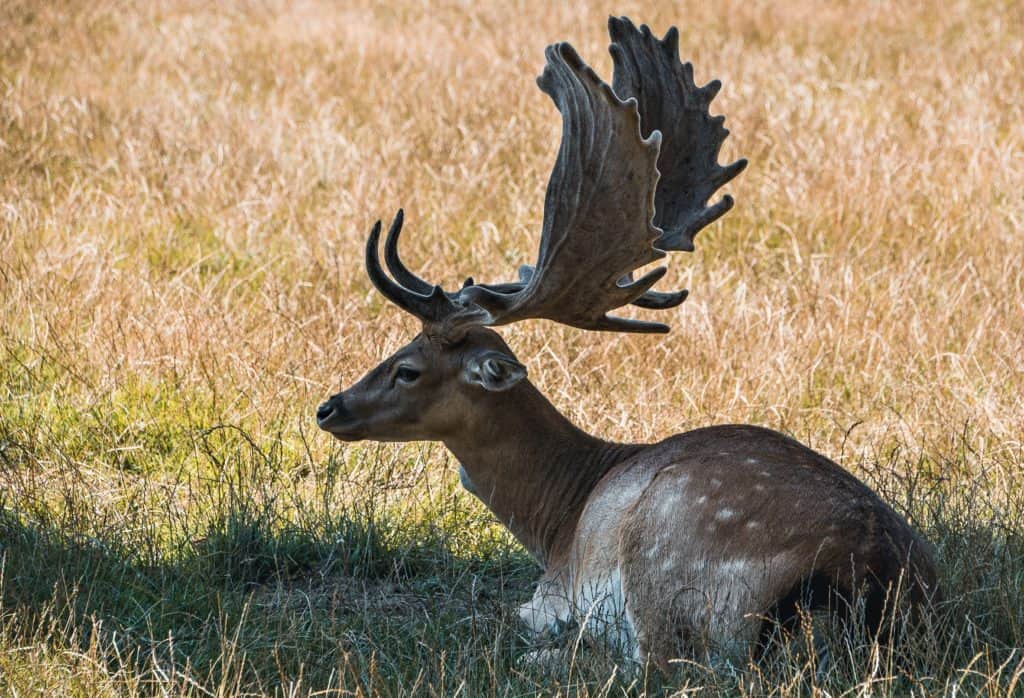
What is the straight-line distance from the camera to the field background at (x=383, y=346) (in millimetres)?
4430

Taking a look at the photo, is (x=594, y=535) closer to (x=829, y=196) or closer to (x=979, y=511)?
(x=979, y=511)

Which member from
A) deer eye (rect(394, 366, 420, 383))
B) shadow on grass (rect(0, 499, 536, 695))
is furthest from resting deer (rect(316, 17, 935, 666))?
shadow on grass (rect(0, 499, 536, 695))

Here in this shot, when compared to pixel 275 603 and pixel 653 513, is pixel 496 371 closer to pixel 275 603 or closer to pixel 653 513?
pixel 653 513

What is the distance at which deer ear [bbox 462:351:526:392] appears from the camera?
464 centimetres

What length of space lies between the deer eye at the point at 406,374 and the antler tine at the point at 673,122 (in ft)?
3.26

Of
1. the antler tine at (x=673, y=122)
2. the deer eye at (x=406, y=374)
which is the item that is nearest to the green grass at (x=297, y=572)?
the deer eye at (x=406, y=374)

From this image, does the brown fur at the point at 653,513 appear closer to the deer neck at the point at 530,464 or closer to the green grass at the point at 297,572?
the deer neck at the point at 530,464

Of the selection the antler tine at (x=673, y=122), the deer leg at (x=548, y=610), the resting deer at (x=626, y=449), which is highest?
the antler tine at (x=673, y=122)

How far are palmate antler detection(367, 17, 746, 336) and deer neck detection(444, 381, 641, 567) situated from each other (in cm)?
35

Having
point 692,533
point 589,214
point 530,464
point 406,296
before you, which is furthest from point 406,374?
point 692,533

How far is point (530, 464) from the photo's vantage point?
4.94 m

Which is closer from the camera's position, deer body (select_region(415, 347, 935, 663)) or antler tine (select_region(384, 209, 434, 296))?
deer body (select_region(415, 347, 935, 663))

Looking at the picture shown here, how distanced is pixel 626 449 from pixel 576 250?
0.79 meters

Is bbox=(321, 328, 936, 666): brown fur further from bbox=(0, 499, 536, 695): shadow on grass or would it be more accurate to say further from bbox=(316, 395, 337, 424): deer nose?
bbox=(0, 499, 536, 695): shadow on grass
